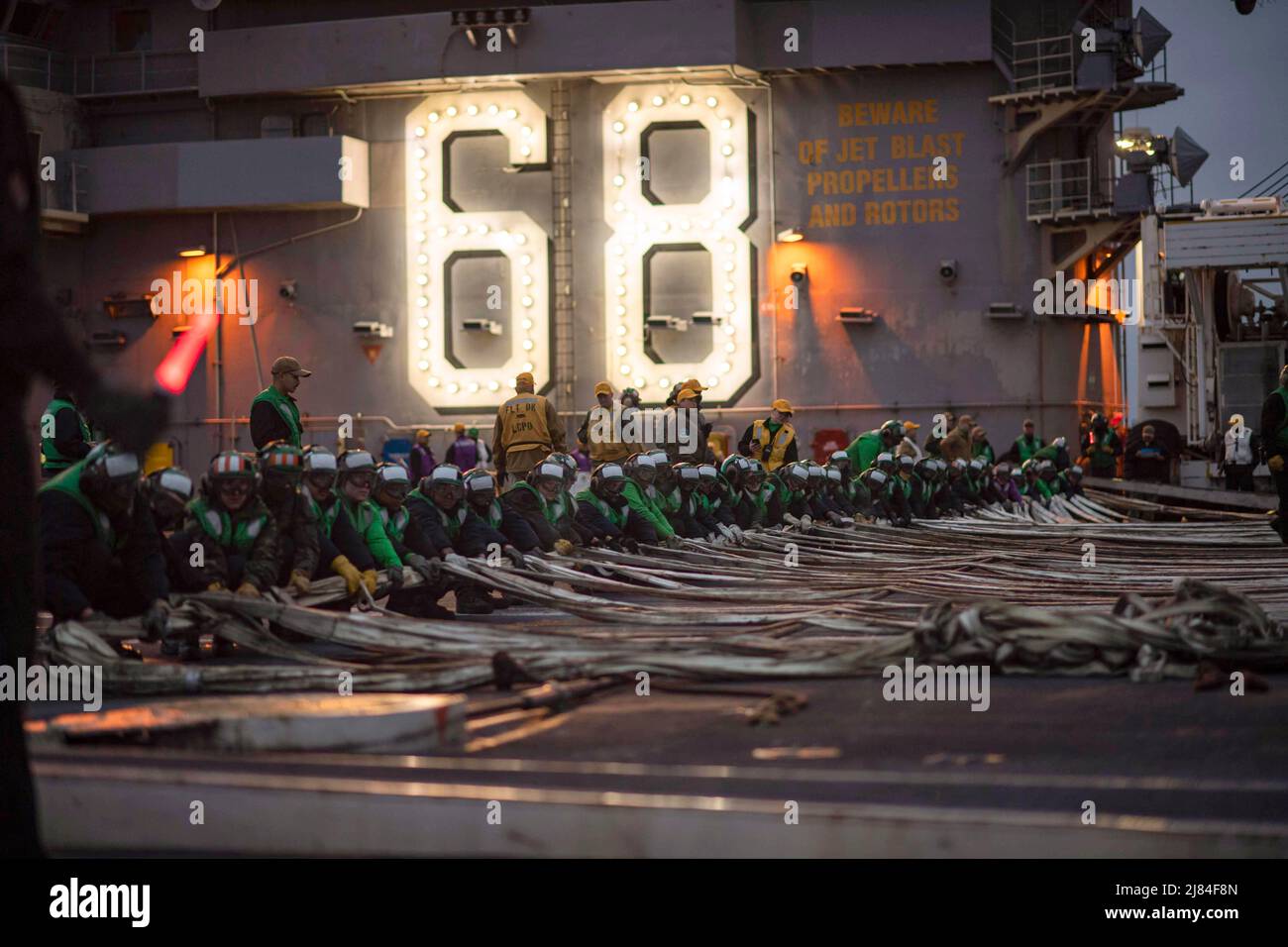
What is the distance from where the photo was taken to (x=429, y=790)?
5.23m

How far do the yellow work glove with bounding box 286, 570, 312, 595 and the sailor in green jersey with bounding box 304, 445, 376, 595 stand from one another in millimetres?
367

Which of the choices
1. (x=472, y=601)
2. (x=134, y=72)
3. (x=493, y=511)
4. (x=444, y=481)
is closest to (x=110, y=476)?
(x=444, y=481)

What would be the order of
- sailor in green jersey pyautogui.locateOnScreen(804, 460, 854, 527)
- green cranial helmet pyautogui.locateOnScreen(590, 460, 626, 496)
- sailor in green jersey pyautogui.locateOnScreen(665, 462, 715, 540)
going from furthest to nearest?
sailor in green jersey pyautogui.locateOnScreen(804, 460, 854, 527), sailor in green jersey pyautogui.locateOnScreen(665, 462, 715, 540), green cranial helmet pyautogui.locateOnScreen(590, 460, 626, 496)

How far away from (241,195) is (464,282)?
495cm

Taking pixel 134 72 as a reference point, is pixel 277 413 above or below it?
below

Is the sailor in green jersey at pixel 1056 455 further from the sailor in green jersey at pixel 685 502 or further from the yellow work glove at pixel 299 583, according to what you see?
the yellow work glove at pixel 299 583

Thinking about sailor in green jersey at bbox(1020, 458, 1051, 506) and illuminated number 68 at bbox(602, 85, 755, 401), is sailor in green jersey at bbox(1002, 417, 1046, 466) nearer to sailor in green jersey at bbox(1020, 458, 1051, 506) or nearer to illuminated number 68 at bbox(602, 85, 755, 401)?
sailor in green jersey at bbox(1020, 458, 1051, 506)

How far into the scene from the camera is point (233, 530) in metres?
10.5

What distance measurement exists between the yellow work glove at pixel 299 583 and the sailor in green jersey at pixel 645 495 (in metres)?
5.98

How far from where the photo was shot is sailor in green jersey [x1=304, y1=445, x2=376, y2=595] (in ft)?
36.2

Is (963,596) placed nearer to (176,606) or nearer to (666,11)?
(176,606)

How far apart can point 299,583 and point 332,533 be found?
96 centimetres

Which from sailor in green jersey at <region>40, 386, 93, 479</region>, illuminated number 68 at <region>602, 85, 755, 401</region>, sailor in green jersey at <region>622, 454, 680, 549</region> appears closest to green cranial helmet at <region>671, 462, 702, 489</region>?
sailor in green jersey at <region>622, 454, 680, 549</region>

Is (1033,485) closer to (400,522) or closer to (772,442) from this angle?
(772,442)
